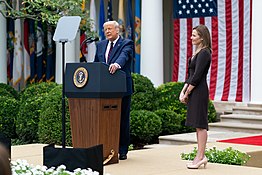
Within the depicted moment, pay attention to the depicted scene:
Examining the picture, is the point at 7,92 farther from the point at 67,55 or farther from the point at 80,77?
the point at 80,77

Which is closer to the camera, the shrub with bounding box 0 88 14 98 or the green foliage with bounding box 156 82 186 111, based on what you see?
the green foliage with bounding box 156 82 186 111

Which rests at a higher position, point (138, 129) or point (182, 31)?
point (182, 31)

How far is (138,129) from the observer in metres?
14.6

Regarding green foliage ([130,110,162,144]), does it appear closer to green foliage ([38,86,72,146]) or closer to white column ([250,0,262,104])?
green foliage ([38,86,72,146])

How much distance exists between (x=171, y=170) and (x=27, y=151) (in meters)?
3.15

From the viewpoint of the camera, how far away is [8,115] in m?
16.2

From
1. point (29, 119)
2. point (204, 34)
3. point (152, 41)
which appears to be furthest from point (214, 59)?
point (204, 34)

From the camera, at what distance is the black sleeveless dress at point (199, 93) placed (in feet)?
24.9

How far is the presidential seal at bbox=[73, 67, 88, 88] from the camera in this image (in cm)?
793

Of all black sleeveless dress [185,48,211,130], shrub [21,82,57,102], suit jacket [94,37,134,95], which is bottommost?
shrub [21,82,57,102]

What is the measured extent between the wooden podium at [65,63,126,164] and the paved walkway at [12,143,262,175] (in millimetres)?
412

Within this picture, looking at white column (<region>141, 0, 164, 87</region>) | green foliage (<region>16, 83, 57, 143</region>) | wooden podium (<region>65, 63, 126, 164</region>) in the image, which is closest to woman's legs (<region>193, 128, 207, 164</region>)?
wooden podium (<region>65, 63, 126, 164</region>)

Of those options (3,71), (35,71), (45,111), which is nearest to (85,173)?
(45,111)

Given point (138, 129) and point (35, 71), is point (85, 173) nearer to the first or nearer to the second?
point (138, 129)
